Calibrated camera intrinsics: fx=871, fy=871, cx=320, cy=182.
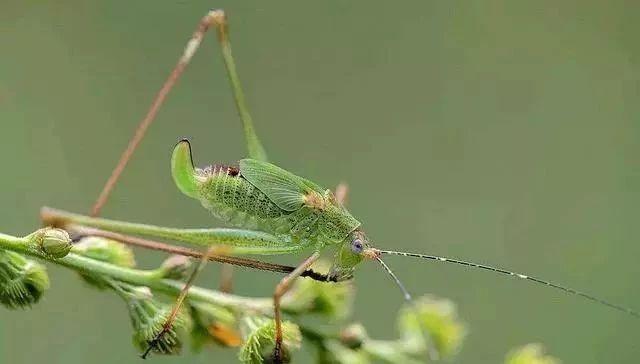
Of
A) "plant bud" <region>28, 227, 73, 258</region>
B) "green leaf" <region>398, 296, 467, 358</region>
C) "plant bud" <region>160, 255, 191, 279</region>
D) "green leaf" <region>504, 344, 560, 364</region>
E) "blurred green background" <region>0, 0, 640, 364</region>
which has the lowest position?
"plant bud" <region>28, 227, 73, 258</region>

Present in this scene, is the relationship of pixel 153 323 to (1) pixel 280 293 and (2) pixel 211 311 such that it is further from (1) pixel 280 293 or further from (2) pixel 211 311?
(1) pixel 280 293

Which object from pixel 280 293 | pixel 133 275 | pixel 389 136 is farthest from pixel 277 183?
pixel 389 136

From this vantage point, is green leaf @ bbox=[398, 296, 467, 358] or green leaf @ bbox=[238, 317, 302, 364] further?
green leaf @ bbox=[398, 296, 467, 358]

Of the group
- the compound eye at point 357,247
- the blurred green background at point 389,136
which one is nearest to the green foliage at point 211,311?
the compound eye at point 357,247

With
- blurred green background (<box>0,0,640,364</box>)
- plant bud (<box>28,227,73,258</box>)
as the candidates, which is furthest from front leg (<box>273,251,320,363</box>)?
blurred green background (<box>0,0,640,364</box>)

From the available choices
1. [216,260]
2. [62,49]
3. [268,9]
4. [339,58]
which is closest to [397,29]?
[339,58]

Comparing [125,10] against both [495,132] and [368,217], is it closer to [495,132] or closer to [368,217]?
[368,217]

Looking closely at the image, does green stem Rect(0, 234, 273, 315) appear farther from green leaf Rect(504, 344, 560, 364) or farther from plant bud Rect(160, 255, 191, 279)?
green leaf Rect(504, 344, 560, 364)
